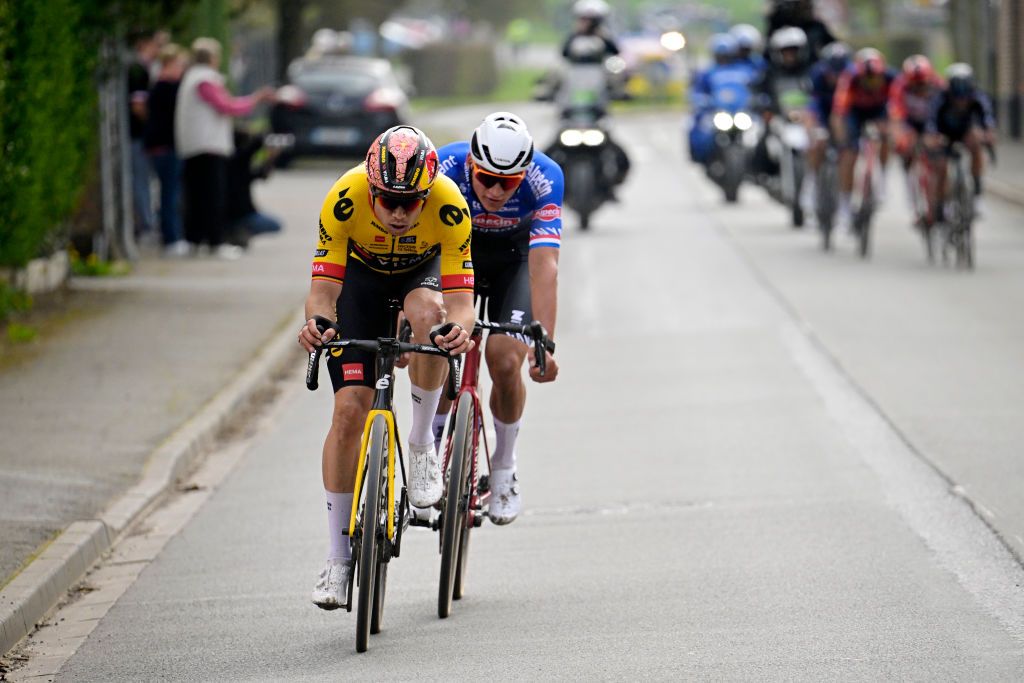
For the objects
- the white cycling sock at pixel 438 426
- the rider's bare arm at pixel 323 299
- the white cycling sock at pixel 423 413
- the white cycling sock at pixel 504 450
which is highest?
the rider's bare arm at pixel 323 299

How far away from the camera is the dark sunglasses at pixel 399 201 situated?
22.4 feet

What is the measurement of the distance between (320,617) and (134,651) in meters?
0.74

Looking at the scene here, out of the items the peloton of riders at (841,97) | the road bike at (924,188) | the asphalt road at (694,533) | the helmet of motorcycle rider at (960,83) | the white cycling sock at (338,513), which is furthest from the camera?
the road bike at (924,188)

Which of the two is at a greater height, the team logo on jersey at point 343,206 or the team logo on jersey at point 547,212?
the team logo on jersey at point 343,206

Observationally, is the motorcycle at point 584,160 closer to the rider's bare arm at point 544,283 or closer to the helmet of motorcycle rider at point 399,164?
the rider's bare arm at point 544,283

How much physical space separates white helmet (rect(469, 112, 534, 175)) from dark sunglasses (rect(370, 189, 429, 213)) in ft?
2.02

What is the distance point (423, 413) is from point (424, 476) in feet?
0.75

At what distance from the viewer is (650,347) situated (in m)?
14.9

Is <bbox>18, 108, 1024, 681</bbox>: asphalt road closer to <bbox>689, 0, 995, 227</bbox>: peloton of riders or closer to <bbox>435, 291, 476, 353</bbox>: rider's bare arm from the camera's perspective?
<bbox>435, 291, 476, 353</bbox>: rider's bare arm

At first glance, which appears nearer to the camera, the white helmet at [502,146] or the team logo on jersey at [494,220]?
the white helmet at [502,146]

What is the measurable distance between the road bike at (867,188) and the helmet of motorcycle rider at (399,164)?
1375 centimetres

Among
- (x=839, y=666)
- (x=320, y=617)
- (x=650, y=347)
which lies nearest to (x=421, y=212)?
(x=320, y=617)

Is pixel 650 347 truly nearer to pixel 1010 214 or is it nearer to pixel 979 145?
pixel 979 145

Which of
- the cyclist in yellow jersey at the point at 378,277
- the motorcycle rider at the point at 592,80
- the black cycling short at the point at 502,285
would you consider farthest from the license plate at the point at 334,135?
the cyclist in yellow jersey at the point at 378,277
